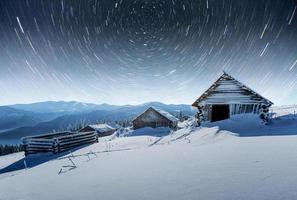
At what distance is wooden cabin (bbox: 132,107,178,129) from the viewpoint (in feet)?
135

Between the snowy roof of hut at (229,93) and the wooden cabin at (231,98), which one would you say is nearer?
the wooden cabin at (231,98)

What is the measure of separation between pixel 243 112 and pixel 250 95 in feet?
4.67

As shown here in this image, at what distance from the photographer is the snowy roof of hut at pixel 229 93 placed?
55.4 ft

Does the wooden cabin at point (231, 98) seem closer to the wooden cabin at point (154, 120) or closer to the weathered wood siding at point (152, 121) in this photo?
the wooden cabin at point (154, 120)

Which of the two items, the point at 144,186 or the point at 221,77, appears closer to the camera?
the point at 144,186

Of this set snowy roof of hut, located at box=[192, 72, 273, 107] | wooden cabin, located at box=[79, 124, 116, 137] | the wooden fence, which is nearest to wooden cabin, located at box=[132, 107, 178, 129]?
wooden cabin, located at box=[79, 124, 116, 137]

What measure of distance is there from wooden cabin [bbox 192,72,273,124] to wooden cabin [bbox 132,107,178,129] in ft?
73.9

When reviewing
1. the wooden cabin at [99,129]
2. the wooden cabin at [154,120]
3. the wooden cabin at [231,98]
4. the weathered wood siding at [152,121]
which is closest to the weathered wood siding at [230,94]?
the wooden cabin at [231,98]

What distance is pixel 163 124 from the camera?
41.4 m

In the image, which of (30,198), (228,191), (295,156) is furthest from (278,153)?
(30,198)

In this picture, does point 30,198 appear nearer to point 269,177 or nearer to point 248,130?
point 269,177

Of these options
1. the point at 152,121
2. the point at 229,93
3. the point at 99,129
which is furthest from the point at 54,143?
the point at 99,129

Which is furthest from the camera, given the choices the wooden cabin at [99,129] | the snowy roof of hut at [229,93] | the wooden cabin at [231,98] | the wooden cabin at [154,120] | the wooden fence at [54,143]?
the wooden cabin at [99,129]

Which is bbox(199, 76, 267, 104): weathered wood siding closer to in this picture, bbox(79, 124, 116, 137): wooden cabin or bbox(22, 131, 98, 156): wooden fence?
bbox(22, 131, 98, 156): wooden fence
